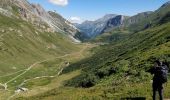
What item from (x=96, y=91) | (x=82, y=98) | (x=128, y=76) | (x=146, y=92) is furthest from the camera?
(x=128, y=76)

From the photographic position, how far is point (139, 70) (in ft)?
179

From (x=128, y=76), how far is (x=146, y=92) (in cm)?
2026

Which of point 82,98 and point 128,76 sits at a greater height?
point 128,76

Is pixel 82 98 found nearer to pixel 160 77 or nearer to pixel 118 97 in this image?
pixel 118 97

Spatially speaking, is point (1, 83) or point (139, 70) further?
point (1, 83)

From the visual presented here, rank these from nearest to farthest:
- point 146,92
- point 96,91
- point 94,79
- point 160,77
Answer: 1. point 160,77
2. point 146,92
3. point 96,91
4. point 94,79

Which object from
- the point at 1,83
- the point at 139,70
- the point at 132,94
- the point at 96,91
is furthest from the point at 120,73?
the point at 1,83

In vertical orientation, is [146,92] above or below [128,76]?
below

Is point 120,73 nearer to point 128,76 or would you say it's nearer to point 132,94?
point 128,76

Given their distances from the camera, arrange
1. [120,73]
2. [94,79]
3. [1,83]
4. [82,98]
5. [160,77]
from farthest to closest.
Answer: [1,83] < [94,79] < [120,73] < [82,98] < [160,77]

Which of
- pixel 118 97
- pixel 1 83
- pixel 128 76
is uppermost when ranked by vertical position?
pixel 1 83

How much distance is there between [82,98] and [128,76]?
1881cm

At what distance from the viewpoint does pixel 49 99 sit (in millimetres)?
39562

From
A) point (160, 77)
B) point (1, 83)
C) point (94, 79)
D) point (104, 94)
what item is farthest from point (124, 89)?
point (1, 83)
